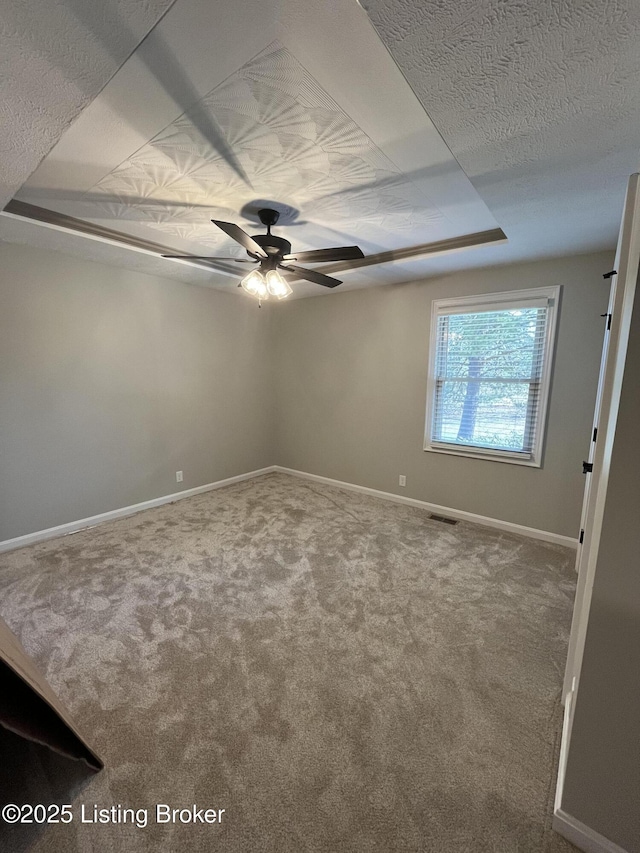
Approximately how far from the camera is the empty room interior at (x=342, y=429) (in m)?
1.06

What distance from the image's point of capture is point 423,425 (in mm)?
3691

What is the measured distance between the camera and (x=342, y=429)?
4.34 m

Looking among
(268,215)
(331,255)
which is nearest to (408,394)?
(331,255)

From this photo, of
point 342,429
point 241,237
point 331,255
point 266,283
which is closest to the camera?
point 241,237

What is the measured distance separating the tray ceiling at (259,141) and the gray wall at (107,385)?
544 mm

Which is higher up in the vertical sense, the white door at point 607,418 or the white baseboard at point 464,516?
the white door at point 607,418

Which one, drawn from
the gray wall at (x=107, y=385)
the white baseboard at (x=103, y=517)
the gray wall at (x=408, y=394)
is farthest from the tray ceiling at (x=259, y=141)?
the white baseboard at (x=103, y=517)

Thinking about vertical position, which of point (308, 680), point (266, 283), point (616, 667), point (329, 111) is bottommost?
point (308, 680)

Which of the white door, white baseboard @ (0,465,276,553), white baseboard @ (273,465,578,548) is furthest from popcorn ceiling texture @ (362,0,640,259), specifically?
white baseboard @ (0,465,276,553)

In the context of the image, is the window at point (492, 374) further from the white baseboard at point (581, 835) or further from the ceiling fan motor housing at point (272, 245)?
the white baseboard at point (581, 835)

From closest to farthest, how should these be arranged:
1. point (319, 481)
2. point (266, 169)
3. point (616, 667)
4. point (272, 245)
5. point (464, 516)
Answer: point (616, 667), point (266, 169), point (272, 245), point (464, 516), point (319, 481)

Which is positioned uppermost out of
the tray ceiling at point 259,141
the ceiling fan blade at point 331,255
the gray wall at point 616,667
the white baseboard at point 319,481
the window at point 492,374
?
the tray ceiling at point 259,141

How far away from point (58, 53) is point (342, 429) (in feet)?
12.0

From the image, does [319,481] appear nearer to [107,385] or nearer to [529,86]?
[107,385]
